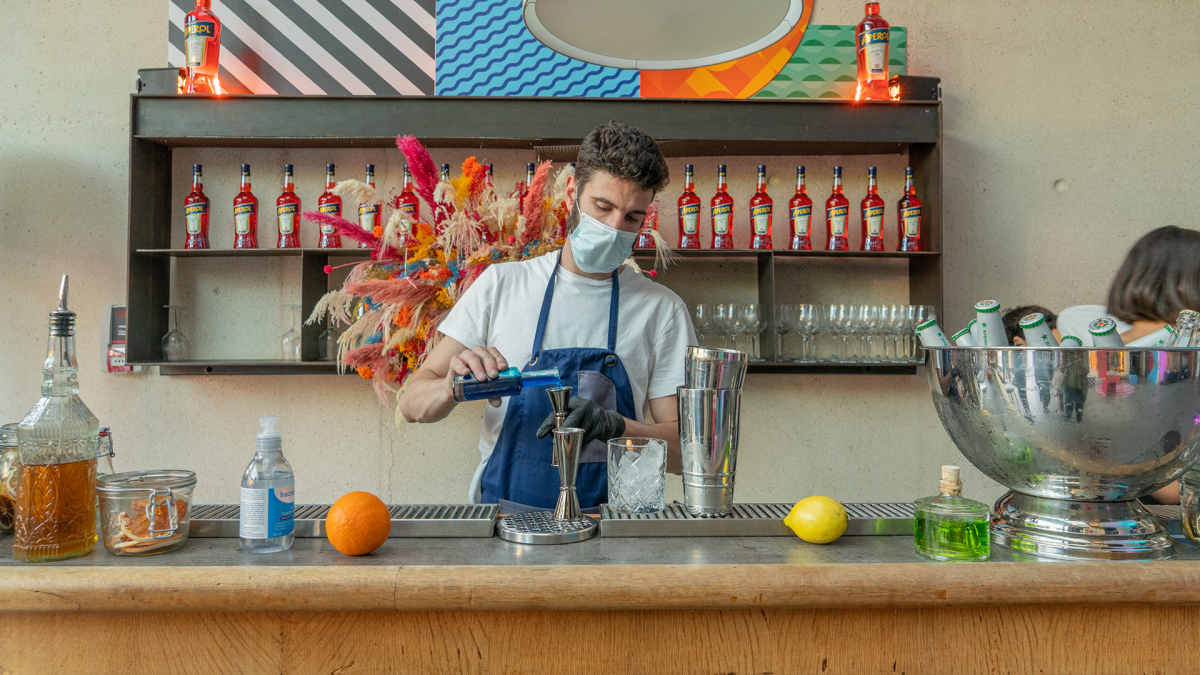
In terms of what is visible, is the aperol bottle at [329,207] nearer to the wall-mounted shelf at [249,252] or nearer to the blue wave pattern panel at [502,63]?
the wall-mounted shelf at [249,252]

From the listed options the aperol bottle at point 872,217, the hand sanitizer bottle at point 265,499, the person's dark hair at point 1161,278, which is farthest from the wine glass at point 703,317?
the hand sanitizer bottle at point 265,499

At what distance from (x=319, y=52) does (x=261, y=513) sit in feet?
7.53

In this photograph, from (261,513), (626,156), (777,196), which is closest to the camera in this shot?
(261,513)

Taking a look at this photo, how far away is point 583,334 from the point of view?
1.68m

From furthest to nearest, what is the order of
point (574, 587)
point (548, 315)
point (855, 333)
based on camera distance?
point (855, 333)
point (548, 315)
point (574, 587)

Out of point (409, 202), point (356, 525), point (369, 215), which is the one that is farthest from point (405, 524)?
point (369, 215)

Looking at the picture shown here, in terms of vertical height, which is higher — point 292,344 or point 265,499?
point 292,344

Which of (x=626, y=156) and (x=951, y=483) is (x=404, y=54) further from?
(x=951, y=483)

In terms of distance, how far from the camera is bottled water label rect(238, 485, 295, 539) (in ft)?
2.91

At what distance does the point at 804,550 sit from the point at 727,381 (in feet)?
0.86

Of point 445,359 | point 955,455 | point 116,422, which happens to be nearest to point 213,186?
point 116,422

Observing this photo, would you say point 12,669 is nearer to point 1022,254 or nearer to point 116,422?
point 116,422

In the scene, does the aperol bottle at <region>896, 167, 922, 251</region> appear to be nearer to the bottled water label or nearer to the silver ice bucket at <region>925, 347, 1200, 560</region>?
the silver ice bucket at <region>925, 347, 1200, 560</region>

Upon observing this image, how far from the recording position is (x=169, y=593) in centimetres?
78
